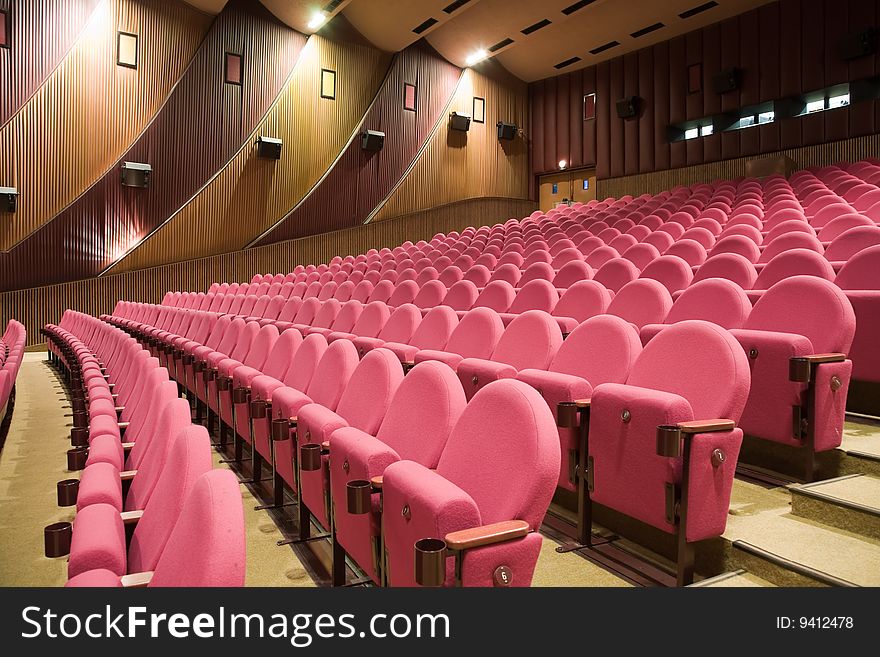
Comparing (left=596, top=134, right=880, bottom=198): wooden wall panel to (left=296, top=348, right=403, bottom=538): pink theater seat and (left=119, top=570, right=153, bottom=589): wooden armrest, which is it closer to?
(left=296, top=348, right=403, bottom=538): pink theater seat

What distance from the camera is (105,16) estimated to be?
1.73 metres

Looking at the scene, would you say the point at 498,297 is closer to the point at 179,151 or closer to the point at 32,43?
the point at 179,151

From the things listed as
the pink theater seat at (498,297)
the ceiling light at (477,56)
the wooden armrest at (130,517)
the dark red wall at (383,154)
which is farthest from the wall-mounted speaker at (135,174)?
the wooden armrest at (130,517)

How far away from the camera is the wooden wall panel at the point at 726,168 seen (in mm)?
1803

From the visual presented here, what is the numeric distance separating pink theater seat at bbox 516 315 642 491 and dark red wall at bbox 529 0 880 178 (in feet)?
5.86

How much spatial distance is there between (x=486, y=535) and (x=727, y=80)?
215 centimetres

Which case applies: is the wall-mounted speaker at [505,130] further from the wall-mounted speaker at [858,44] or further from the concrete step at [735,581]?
the concrete step at [735,581]

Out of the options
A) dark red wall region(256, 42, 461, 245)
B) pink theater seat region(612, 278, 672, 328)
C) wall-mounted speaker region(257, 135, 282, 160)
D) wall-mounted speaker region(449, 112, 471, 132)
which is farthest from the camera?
wall-mounted speaker region(449, 112, 471, 132)

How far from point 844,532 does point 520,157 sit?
8.13 feet

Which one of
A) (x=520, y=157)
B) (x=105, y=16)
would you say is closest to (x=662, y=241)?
(x=105, y=16)

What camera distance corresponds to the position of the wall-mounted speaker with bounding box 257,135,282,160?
1965mm

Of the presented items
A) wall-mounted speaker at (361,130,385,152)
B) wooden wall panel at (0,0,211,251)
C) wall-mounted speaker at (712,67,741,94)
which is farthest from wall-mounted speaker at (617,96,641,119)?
wooden wall panel at (0,0,211,251)

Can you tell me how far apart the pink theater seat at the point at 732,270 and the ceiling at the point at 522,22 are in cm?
153
